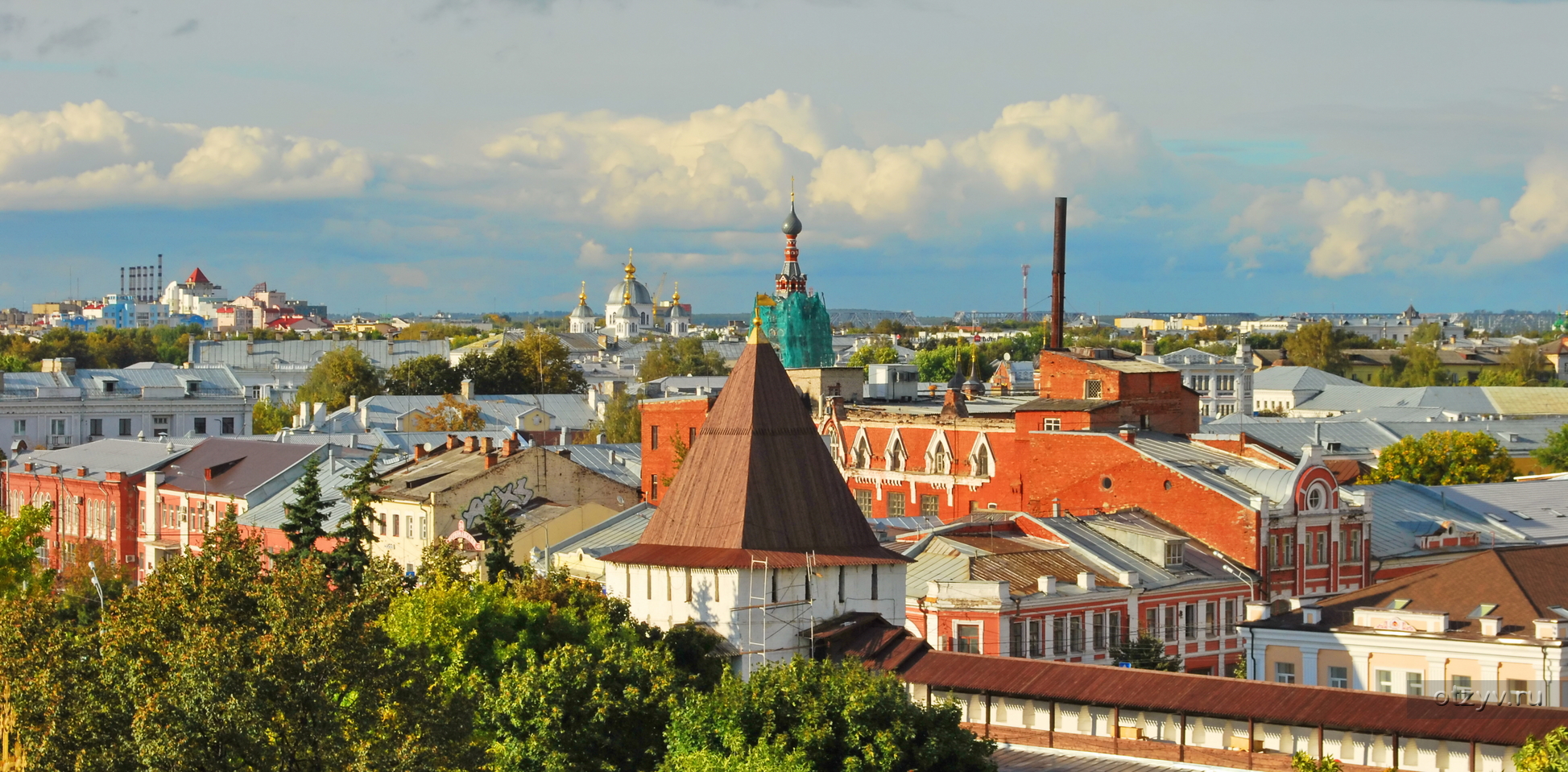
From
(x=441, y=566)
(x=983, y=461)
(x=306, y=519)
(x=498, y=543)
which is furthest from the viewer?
(x=983, y=461)

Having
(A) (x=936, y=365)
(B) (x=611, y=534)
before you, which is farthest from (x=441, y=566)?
(A) (x=936, y=365)

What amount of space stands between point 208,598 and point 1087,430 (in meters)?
38.3

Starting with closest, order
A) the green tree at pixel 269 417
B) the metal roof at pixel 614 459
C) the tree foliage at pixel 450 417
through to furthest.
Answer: the metal roof at pixel 614 459, the tree foliage at pixel 450 417, the green tree at pixel 269 417

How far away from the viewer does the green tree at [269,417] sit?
106m

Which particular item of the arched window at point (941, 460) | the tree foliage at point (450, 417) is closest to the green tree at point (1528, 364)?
the tree foliage at point (450, 417)

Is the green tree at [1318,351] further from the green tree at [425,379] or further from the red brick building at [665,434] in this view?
the red brick building at [665,434]

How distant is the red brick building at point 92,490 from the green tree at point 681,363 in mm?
73750

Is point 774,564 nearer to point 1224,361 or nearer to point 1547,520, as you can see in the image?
point 1547,520

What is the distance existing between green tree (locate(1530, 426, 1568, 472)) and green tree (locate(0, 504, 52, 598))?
66.9 m

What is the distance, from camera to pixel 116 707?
24766 millimetres

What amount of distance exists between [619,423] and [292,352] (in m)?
77.9

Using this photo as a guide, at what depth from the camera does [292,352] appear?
175 metres

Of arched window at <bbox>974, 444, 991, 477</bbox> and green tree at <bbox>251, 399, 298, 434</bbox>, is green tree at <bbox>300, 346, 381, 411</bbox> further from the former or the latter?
arched window at <bbox>974, 444, 991, 477</bbox>

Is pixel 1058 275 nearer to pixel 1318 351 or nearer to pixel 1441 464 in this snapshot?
pixel 1441 464
